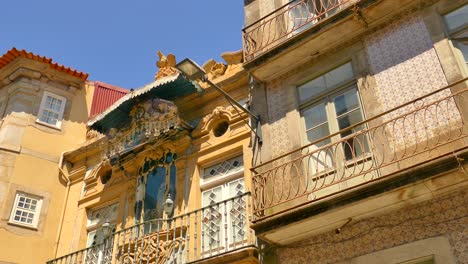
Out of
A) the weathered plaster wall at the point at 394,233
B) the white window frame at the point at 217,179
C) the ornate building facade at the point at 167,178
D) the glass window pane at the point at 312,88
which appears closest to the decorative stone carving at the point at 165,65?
the ornate building facade at the point at 167,178

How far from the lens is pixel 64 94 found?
1353 centimetres

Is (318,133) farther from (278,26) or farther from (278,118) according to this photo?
(278,26)

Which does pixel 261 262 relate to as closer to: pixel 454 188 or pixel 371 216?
pixel 371 216

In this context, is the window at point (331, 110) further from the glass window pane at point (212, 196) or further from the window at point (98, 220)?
the window at point (98, 220)

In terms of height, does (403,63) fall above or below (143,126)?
below

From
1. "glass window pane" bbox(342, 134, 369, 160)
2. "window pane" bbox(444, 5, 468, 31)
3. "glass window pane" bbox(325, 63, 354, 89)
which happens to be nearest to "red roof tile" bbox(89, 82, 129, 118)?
"glass window pane" bbox(325, 63, 354, 89)

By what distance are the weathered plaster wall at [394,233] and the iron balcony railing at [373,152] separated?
573 millimetres

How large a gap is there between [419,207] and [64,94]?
417 inches

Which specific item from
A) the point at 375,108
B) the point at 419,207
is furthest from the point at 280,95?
the point at 419,207

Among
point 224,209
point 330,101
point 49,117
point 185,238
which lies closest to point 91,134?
point 49,117

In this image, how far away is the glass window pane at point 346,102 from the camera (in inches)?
303

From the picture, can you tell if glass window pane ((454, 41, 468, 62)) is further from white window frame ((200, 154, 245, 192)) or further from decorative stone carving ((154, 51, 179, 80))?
decorative stone carving ((154, 51, 179, 80))

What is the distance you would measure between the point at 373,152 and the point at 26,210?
8547mm

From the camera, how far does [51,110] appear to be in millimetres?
13102
